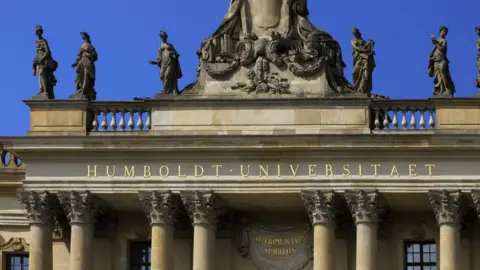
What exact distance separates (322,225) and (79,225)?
6.43 metres

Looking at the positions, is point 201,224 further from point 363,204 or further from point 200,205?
point 363,204

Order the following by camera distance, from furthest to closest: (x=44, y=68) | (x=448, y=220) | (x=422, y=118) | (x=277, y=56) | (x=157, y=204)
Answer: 1. (x=44, y=68)
2. (x=277, y=56)
3. (x=422, y=118)
4. (x=157, y=204)
5. (x=448, y=220)

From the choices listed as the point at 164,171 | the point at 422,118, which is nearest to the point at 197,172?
the point at 164,171

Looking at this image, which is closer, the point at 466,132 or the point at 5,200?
the point at 466,132

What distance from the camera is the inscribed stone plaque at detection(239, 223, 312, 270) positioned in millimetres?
53812

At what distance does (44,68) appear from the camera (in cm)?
5397

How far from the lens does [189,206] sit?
52.5m

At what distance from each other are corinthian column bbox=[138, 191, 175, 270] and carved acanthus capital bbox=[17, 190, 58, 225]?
2.49 metres

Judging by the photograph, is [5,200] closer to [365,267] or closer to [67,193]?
[67,193]

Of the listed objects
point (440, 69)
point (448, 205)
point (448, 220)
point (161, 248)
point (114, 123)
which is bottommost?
point (161, 248)

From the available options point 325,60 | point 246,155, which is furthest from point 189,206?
point 325,60

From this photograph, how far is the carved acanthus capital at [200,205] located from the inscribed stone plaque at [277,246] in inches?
80.6

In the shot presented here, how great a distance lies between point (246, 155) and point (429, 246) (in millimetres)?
5557

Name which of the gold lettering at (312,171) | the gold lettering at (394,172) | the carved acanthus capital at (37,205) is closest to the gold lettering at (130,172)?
the carved acanthus capital at (37,205)
